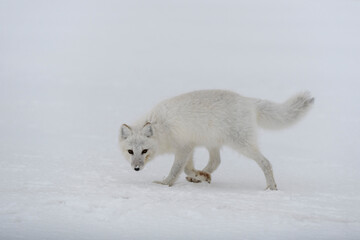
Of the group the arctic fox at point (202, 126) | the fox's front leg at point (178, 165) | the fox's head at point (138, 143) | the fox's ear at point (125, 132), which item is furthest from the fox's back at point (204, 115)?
the fox's ear at point (125, 132)

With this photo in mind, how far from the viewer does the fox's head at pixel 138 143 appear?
16.7 ft

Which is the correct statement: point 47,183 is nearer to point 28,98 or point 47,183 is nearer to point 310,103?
point 310,103

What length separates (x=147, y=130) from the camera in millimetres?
5199

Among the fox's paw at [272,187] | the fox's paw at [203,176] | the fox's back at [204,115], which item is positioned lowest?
the fox's paw at [272,187]

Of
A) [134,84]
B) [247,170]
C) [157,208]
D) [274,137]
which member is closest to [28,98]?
[134,84]

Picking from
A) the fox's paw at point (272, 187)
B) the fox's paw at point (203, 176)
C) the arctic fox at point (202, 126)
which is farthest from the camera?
the fox's paw at point (203, 176)

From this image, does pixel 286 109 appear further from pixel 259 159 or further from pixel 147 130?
pixel 147 130

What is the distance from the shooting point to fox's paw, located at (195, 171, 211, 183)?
5.38m

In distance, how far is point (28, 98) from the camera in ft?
38.3

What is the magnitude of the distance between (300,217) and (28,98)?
376 inches

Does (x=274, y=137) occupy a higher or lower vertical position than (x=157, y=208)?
higher

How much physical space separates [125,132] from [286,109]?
1.98 metres

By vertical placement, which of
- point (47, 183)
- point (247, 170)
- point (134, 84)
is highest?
point (134, 84)

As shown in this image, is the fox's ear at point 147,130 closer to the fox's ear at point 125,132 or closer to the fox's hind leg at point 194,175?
the fox's ear at point 125,132
